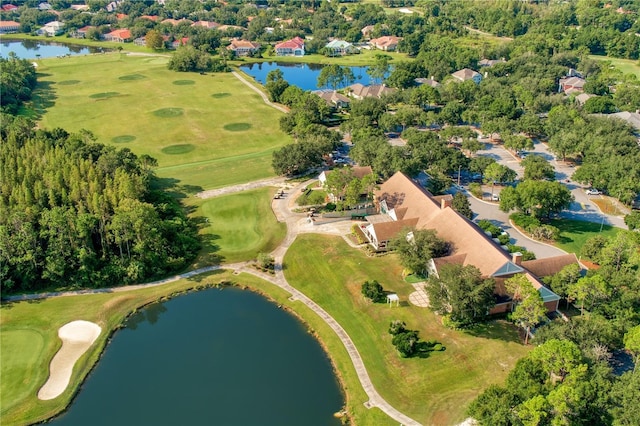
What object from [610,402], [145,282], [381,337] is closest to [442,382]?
[381,337]

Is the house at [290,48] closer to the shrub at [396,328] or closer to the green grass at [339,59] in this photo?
the green grass at [339,59]

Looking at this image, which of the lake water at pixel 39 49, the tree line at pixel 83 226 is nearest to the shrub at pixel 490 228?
the tree line at pixel 83 226

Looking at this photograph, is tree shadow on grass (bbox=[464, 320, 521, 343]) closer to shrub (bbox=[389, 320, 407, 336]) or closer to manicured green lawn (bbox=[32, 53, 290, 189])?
shrub (bbox=[389, 320, 407, 336])

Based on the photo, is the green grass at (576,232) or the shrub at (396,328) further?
the green grass at (576,232)

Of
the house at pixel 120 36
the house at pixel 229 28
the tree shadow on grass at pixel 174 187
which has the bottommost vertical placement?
the tree shadow on grass at pixel 174 187

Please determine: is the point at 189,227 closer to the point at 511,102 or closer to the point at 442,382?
the point at 442,382

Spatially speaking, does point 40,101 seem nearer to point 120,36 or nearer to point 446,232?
point 120,36
